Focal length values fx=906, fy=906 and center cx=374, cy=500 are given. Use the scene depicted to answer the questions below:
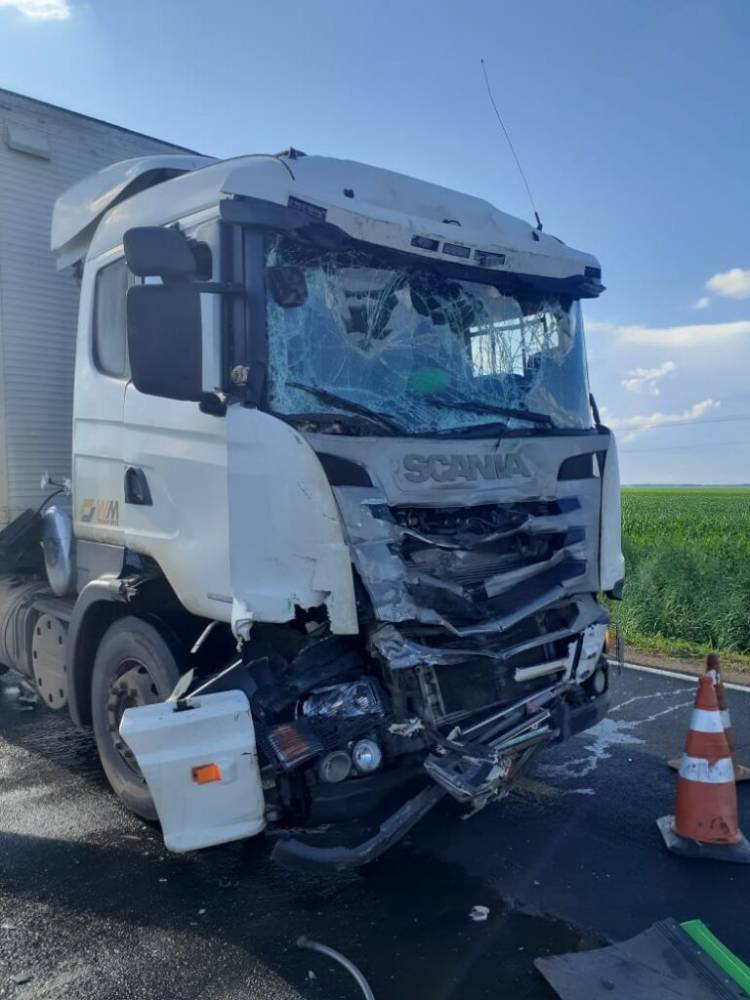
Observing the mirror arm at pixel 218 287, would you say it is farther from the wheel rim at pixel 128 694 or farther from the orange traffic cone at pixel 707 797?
the orange traffic cone at pixel 707 797

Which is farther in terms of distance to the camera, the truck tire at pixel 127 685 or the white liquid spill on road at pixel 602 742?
the white liquid spill on road at pixel 602 742

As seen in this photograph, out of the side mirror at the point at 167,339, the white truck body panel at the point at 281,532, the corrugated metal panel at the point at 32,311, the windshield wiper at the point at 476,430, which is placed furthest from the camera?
the corrugated metal panel at the point at 32,311

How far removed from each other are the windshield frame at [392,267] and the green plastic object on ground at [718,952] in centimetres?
226

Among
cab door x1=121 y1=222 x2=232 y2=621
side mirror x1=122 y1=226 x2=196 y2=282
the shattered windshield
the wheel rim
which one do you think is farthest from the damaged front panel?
the wheel rim

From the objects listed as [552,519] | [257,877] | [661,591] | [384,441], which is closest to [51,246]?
[384,441]

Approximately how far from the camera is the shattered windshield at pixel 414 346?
3859mm

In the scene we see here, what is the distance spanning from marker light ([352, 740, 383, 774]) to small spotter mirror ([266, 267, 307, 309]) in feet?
6.09

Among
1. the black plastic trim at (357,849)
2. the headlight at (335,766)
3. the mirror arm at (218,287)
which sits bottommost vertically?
the black plastic trim at (357,849)

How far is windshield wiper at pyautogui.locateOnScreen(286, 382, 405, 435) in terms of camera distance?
3.87 meters

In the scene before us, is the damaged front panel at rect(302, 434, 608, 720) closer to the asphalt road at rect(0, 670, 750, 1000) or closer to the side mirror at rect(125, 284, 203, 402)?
the side mirror at rect(125, 284, 203, 402)

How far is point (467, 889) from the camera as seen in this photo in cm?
408

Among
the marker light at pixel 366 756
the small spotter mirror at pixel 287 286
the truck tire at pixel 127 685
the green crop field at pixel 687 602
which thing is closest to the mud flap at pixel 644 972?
the marker light at pixel 366 756

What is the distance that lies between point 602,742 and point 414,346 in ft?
10.6

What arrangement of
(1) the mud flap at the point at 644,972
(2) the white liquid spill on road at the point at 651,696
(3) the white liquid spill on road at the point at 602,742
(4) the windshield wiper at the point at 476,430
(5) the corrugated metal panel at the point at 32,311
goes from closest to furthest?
(1) the mud flap at the point at 644,972, (4) the windshield wiper at the point at 476,430, (3) the white liquid spill on road at the point at 602,742, (5) the corrugated metal panel at the point at 32,311, (2) the white liquid spill on road at the point at 651,696
